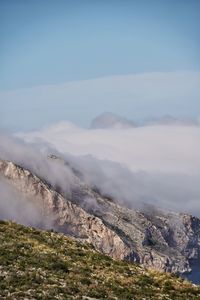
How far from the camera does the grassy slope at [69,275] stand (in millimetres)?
51250

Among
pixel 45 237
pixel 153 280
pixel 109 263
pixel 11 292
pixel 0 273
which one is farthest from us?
pixel 45 237

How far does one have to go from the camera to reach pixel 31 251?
6397 cm

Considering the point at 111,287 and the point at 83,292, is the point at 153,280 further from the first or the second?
the point at 83,292

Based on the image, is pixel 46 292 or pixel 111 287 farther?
pixel 111 287

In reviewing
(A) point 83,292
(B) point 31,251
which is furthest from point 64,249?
(A) point 83,292

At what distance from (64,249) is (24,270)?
A: 12.5m

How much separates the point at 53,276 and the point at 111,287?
5400mm

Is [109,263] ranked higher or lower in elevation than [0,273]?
higher

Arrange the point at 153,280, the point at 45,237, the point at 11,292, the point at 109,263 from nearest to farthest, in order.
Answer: the point at 11,292 → the point at 153,280 → the point at 109,263 → the point at 45,237

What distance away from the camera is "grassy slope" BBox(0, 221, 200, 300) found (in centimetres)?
5125

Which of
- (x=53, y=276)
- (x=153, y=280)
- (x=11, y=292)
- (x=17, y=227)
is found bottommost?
(x=11, y=292)

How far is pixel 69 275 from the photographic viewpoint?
56.7 meters

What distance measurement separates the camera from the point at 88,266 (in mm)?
61750

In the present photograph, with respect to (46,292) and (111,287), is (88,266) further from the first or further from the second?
(46,292)
